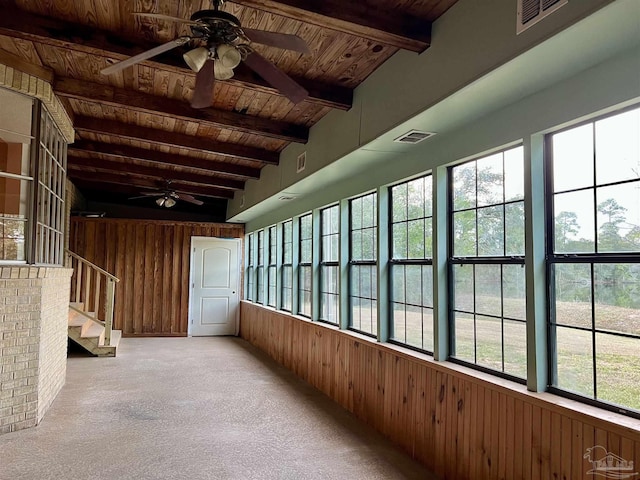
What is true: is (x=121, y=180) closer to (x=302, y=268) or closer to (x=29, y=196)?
(x=302, y=268)

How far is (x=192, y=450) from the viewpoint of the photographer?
150 inches

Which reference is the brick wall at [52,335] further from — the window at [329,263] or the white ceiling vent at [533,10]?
the white ceiling vent at [533,10]

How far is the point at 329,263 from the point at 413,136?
2.63 m

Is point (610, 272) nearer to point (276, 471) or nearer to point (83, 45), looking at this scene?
point (276, 471)

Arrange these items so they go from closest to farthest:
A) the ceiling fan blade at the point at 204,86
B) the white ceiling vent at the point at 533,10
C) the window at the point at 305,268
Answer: the white ceiling vent at the point at 533,10, the ceiling fan blade at the point at 204,86, the window at the point at 305,268

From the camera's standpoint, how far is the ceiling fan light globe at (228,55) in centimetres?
254

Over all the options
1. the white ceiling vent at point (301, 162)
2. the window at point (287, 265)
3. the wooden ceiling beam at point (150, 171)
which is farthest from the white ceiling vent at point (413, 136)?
the wooden ceiling beam at point (150, 171)

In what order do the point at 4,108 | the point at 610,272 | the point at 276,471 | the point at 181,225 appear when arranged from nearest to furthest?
1. the point at 610,272
2. the point at 276,471
3. the point at 4,108
4. the point at 181,225

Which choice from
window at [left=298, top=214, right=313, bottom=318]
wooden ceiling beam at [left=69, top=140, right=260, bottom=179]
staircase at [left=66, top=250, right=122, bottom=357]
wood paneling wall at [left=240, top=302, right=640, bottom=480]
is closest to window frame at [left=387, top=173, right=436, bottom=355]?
wood paneling wall at [left=240, top=302, right=640, bottom=480]

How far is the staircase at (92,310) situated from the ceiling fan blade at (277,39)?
610 cm

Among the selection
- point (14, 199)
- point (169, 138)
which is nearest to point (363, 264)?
point (169, 138)

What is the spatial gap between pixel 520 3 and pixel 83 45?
2953 millimetres

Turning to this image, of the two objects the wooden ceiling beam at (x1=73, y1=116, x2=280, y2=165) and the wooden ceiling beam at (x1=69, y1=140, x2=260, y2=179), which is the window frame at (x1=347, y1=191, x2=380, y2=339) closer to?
the wooden ceiling beam at (x1=73, y1=116, x2=280, y2=165)

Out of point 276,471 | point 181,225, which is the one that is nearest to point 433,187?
point 276,471
